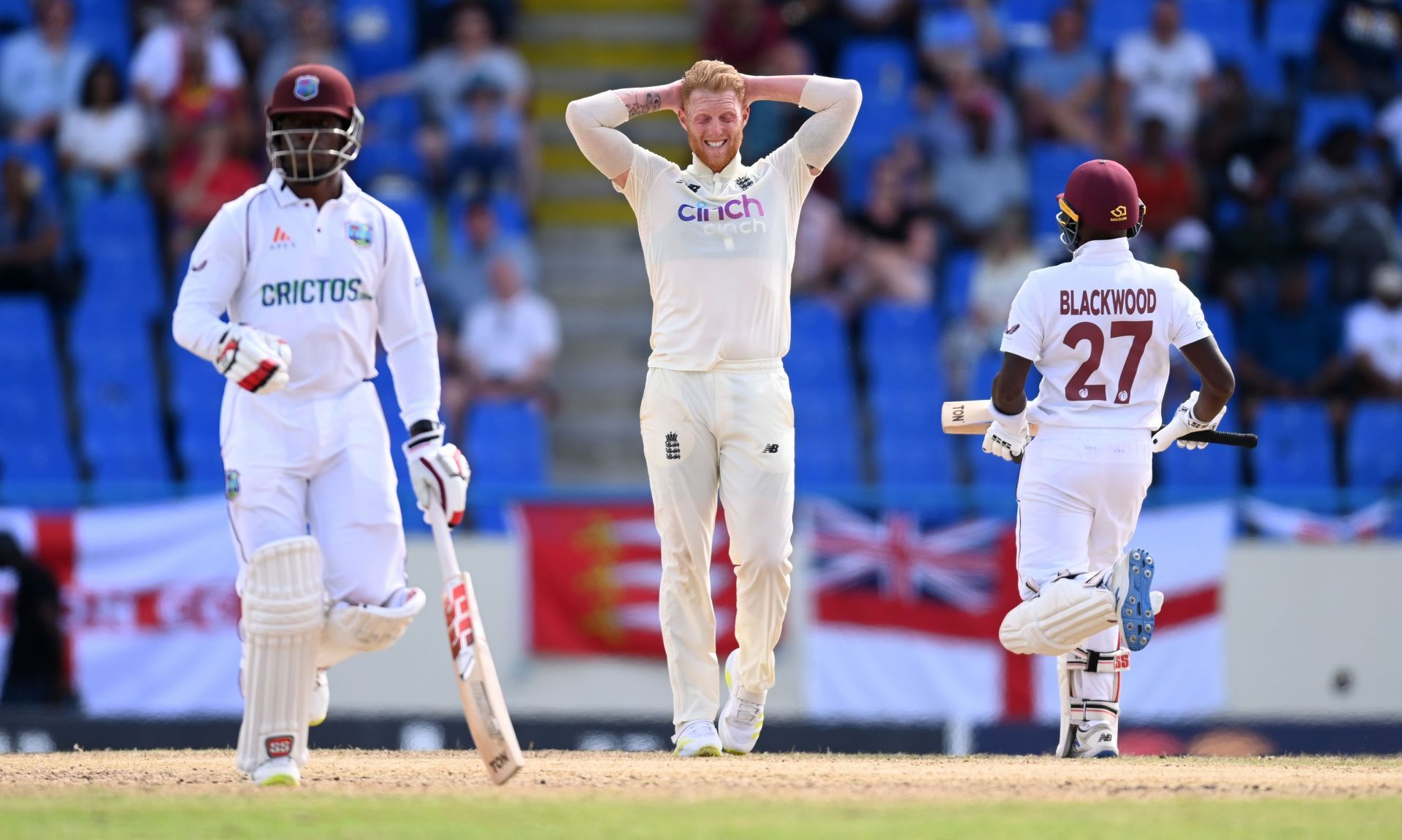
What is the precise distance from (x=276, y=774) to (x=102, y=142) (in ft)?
30.2

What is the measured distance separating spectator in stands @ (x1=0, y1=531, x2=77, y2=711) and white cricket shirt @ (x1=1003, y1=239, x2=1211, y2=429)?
6245 millimetres

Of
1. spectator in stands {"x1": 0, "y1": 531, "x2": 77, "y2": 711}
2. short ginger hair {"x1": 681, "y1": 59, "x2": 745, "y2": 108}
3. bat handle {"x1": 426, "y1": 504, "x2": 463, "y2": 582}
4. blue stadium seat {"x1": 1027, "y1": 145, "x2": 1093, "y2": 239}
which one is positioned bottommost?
spectator in stands {"x1": 0, "y1": 531, "x2": 77, "y2": 711}

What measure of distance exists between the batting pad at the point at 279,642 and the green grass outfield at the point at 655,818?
254mm

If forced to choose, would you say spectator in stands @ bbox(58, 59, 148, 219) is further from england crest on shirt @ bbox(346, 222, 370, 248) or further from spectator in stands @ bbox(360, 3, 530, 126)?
england crest on shirt @ bbox(346, 222, 370, 248)

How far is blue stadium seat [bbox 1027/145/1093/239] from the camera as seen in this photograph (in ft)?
50.3

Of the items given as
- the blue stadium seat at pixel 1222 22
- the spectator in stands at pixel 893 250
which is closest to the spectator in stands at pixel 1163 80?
the blue stadium seat at pixel 1222 22

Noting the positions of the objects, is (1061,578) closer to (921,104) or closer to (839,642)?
(839,642)

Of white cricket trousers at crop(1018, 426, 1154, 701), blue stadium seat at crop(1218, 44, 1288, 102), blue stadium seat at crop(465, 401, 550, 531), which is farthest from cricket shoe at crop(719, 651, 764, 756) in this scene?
blue stadium seat at crop(1218, 44, 1288, 102)

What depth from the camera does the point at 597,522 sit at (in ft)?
39.1

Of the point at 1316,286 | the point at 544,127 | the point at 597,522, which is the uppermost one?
the point at 544,127

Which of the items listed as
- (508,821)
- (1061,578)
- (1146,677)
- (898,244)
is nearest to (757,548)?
(1061,578)

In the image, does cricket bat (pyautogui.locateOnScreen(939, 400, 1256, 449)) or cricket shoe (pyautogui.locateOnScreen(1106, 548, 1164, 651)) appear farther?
cricket bat (pyautogui.locateOnScreen(939, 400, 1256, 449))

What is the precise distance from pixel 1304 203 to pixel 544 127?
19.5 ft

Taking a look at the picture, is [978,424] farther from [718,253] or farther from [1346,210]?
[1346,210]
